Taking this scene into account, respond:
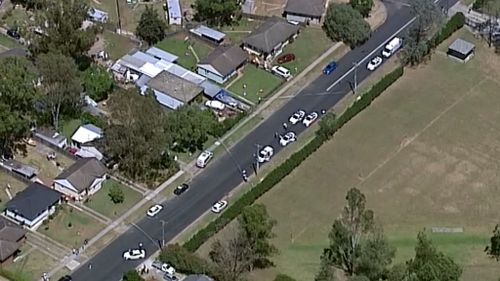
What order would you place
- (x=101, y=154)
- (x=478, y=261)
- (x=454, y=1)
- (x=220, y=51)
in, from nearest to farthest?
(x=478, y=261)
(x=101, y=154)
(x=220, y=51)
(x=454, y=1)

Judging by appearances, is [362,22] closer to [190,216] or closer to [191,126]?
[191,126]

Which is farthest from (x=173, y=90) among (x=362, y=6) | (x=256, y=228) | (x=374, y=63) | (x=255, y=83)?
(x=256, y=228)

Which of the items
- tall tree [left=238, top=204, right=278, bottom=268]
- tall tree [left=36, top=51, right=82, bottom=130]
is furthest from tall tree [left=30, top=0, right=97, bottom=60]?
tall tree [left=238, top=204, right=278, bottom=268]

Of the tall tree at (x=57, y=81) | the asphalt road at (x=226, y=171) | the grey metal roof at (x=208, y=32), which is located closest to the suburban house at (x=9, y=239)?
the asphalt road at (x=226, y=171)

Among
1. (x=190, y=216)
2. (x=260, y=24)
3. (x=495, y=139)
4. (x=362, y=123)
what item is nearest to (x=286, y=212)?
(x=190, y=216)

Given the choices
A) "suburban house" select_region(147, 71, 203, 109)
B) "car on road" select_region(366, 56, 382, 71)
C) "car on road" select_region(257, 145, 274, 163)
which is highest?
"suburban house" select_region(147, 71, 203, 109)

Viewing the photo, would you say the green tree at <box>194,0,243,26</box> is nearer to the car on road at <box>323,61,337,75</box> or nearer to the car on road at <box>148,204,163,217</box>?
the car on road at <box>323,61,337,75</box>

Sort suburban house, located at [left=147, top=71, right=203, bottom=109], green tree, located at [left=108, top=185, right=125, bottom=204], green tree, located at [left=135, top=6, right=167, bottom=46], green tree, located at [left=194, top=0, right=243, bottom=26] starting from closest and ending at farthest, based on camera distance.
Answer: green tree, located at [left=108, top=185, right=125, bottom=204] < suburban house, located at [left=147, top=71, right=203, bottom=109] < green tree, located at [left=135, top=6, right=167, bottom=46] < green tree, located at [left=194, top=0, right=243, bottom=26]
